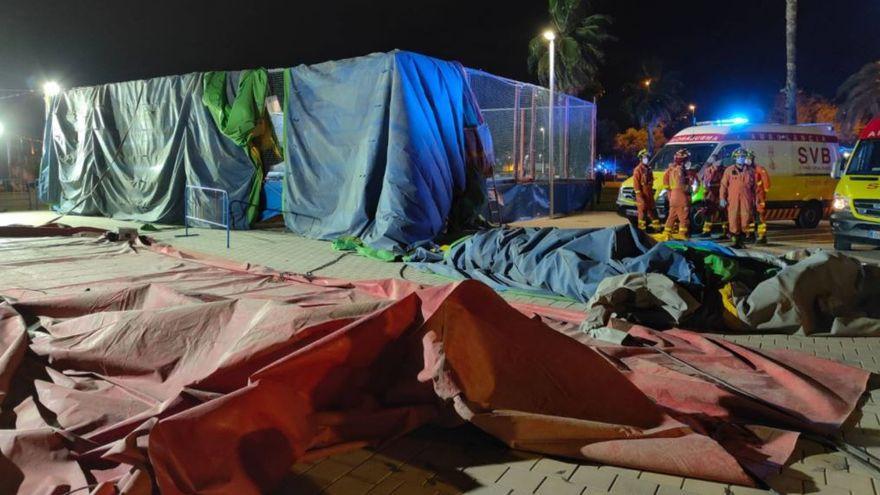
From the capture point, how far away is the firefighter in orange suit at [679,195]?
12.9 m

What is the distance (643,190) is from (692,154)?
229 cm

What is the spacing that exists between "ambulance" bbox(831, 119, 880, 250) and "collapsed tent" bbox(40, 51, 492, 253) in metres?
6.53

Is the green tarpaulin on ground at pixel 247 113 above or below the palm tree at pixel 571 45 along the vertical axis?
below

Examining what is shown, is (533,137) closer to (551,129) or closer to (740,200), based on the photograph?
(551,129)

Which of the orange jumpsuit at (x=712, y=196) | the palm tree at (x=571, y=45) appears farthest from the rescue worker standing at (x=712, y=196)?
the palm tree at (x=571, y=45)

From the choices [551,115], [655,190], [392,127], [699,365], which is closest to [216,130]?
[392,127]

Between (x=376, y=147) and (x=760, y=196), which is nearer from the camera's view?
(x=376, y=147)

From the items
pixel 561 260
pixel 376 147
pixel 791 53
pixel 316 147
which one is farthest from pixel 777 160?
pixel 316 147

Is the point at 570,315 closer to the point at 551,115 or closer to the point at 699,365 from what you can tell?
the point at 699,365

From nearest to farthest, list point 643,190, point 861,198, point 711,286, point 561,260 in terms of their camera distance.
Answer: point 711,286 < point 561,260 < point 861,198 < point 643,190

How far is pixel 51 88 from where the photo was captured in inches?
706

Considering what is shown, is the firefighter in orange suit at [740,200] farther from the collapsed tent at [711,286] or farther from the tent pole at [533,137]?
the tent pole at [533,137]

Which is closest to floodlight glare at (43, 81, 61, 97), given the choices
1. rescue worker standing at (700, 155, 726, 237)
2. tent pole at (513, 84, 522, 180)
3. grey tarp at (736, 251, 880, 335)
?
tent pole at (513, 84, 522, 180)

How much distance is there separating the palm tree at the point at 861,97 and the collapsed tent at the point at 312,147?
37.9 meters
